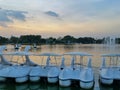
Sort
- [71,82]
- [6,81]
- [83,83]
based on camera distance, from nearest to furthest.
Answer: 1. [83,83]
2. [71,82]
3. [6,81]

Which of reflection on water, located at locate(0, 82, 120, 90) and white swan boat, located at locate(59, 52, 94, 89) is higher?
white swan boat, located at locate(59, 52, 94, 89)

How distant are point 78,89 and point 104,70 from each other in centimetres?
429

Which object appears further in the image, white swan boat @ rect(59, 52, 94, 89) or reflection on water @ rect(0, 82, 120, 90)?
reflection on water @ rect(0, 82, 120, 90)

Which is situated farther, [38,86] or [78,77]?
[38,86]

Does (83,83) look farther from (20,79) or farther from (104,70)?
(20,79)

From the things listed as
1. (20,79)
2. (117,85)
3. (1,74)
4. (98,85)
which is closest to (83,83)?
(98,85)

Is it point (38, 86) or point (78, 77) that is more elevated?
point (78, 77)

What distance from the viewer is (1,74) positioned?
26.4 meters

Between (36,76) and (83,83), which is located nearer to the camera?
(83,83)

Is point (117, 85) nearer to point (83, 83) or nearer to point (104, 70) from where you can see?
point (104, 70)

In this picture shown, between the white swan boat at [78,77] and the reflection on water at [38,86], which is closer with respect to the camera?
the white swan boat at [78,77]

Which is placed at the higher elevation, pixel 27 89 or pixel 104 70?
pixel 104 70

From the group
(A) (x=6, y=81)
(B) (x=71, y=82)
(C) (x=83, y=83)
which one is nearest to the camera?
(C) (x=83, y=83)

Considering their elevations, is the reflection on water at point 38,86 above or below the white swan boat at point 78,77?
below
